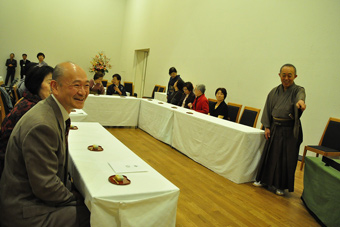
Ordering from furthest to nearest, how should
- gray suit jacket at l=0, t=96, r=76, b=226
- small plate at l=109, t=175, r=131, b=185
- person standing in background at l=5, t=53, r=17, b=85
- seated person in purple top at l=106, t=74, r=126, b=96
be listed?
1. person standing in background at l=5, t=53, r=17, b=85
2. seated person in purple top at l=106, t=74, r=126, b=96
3. small plate at l=109, t=175, r=131, b=185
4. gray suit jacket at l=0, t=96, r=76, b=226

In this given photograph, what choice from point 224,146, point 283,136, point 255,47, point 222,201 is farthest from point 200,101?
point 222,201

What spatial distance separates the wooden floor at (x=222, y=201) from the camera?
2.24 metres

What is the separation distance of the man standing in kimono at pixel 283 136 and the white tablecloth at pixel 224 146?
0.15m

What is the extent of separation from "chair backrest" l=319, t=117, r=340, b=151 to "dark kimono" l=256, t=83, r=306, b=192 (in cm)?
105

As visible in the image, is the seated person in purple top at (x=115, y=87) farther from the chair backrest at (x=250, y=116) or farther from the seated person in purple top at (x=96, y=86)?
the chair backrest at (x=250, y=116)

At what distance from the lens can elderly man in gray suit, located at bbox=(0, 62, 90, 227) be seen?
108 centimetres

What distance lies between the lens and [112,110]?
510 cm

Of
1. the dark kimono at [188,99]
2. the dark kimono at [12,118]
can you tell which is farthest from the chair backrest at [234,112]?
the dark kimono at [12,118]

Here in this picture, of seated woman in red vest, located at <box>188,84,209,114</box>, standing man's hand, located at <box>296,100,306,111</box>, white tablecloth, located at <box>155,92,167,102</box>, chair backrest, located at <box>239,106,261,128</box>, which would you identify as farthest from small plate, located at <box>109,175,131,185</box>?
white tablecloth, located at <box>155,92,167,102</box>

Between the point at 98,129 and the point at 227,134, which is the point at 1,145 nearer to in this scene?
the point at 98,129

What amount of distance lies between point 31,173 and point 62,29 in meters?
10.9

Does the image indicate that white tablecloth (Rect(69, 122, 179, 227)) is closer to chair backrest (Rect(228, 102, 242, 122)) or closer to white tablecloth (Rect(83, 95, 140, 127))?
chair backrest (Rect(228, 102, 242, 122))

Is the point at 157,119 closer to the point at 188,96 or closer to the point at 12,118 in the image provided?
the point at 188,96

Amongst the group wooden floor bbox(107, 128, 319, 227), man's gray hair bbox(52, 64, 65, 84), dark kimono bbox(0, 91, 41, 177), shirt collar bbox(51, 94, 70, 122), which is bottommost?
wooden floor bbox(107, 128, 319, 227)
